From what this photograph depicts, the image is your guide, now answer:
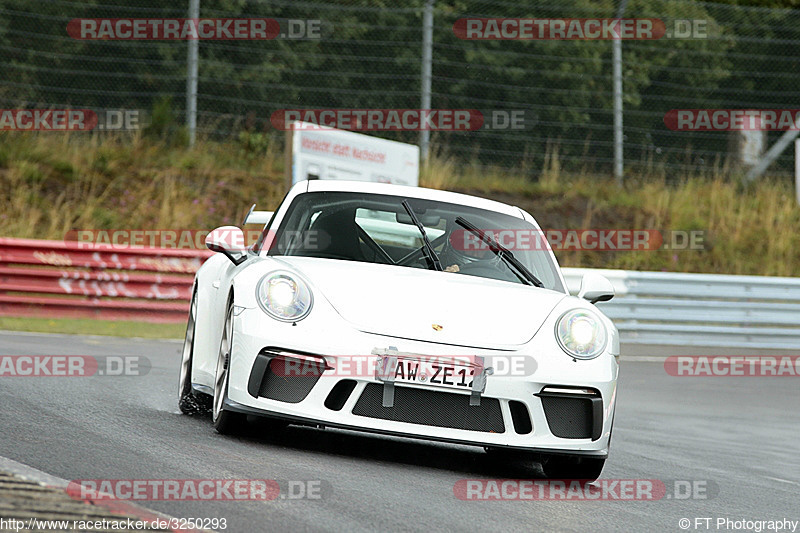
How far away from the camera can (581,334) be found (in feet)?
19.1

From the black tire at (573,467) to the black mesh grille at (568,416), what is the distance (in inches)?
7.4

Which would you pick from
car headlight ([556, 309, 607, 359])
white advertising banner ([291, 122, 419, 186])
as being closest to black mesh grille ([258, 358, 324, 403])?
car headlight ([556, 309, 607, 359])

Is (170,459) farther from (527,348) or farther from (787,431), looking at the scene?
(787,431)

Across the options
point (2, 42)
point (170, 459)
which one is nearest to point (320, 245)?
point (170, 459)

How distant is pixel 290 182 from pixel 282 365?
34.0 ft

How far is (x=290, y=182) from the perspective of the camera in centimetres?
1573

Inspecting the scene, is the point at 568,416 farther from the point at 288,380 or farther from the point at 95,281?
the point at 95,281

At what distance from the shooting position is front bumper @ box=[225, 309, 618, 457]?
5.44 m

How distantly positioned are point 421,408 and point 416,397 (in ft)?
0.17
